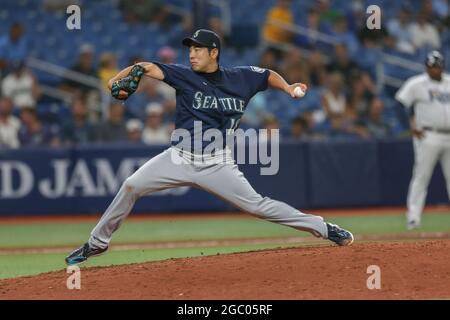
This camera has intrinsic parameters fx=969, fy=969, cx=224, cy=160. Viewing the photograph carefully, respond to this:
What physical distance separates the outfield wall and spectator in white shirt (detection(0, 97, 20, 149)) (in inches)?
9.4

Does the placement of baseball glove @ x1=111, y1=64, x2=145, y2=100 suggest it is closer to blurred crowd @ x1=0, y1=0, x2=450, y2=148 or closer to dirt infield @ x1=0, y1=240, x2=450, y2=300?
dirt infield @ x1=0, y1=240, x2=450, y2=300

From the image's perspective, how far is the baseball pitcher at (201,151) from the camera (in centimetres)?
797

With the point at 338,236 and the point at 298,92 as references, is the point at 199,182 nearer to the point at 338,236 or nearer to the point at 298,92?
the point at 298,92

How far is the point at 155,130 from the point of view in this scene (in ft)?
51.6

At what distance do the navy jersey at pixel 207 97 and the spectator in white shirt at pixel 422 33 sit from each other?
1102 centimetres

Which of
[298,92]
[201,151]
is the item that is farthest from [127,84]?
[298,92]

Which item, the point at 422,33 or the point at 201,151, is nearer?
the point at 201,151

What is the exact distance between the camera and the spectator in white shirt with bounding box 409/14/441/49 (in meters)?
18.5

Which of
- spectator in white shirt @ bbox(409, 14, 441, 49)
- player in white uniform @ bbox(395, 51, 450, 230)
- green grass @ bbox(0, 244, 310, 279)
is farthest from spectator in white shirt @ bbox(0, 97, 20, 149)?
spectator in white shirt @ bbox(409, 14, 441, 49)

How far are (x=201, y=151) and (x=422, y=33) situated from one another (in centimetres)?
1153

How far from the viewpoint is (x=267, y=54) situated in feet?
55.0

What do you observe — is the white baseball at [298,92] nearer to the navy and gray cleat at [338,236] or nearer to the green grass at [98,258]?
the navy and gray cleat at [338,236]

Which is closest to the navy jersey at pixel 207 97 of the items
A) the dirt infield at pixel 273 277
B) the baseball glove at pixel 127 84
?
the baseball glove at pixel 127 84
